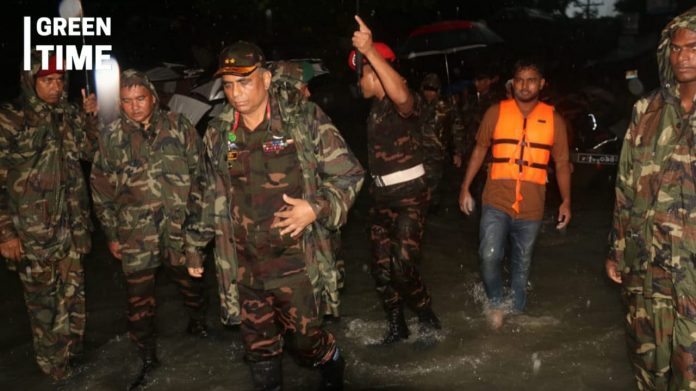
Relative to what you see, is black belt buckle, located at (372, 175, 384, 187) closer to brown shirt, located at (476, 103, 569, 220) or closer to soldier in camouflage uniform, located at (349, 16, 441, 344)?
soldier in camouflage uniform, located at (349, 16, 441, 344)

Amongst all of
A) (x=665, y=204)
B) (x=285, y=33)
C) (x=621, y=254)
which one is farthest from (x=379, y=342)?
(x=285, y=33)

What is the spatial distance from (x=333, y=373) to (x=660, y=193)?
2.19 metres

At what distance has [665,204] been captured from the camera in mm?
3621

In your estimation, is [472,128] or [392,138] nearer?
[392,138]

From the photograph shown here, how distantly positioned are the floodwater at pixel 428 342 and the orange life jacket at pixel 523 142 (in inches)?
45.0

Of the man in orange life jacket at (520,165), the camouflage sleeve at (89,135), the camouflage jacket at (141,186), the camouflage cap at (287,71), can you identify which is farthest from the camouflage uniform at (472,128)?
the camouflage sleeve at (89,135)

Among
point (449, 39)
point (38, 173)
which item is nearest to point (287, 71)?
point (38, 173)

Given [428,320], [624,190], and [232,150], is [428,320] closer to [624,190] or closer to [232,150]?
[624,190]

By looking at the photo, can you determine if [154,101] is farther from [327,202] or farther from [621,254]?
[621,254]

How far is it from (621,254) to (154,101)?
330 centimetres

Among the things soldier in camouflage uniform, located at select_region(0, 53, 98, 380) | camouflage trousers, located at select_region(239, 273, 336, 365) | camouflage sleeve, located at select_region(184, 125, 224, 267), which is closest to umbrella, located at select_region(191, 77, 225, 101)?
soldier in camouflage uniform, located at select_region(0, 53, 98, 380)

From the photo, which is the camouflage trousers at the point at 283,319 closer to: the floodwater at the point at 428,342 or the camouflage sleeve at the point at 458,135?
the floodwater at the point at 428,342

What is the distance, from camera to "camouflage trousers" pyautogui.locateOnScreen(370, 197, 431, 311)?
5293mm

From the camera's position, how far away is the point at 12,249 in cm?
483
